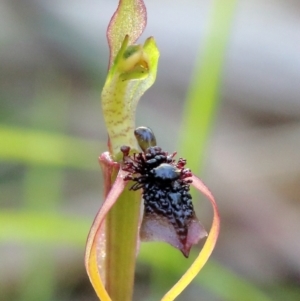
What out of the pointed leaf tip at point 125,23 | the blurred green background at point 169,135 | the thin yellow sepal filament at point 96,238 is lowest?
the blurred green background at point 169,135

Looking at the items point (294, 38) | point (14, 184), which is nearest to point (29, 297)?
point (14, 184)

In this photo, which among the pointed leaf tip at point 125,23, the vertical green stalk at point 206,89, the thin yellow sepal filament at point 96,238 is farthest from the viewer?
the vertical green stalk at point 206,89

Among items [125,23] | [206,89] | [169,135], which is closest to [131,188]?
[125,23]

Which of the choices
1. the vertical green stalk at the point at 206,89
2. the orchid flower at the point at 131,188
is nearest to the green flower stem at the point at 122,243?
the orchid flower at the point at 131,188

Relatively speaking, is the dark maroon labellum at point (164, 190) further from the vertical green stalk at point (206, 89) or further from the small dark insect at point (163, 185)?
the vertical green stalk at point (206, 89)

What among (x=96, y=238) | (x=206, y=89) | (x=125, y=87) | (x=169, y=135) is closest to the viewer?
(x=96, y=238)

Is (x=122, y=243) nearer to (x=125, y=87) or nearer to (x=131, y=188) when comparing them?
(x=131, y=188)
